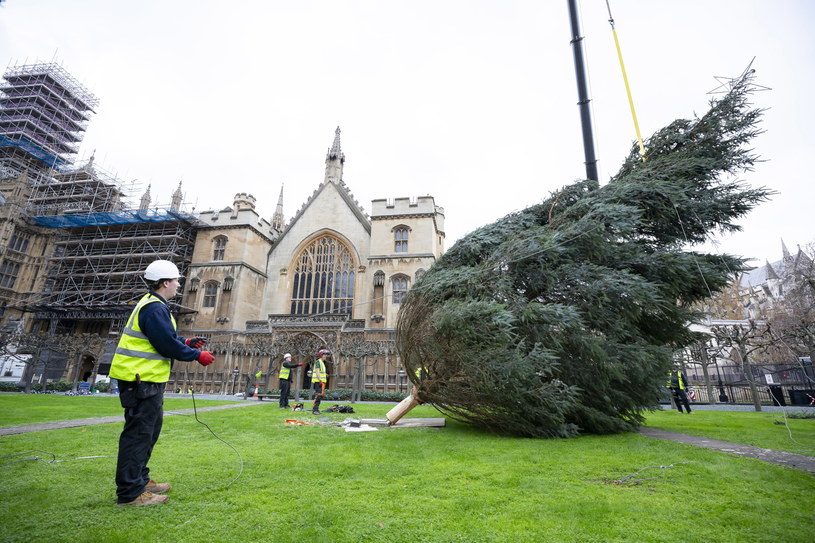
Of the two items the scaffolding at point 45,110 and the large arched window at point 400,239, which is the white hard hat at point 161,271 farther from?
the scaffolding at point 45,110

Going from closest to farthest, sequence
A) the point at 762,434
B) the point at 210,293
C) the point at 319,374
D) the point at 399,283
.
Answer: the point at 762,434 → the point at 319,374 → the point at 399,283 → the point at 210,293

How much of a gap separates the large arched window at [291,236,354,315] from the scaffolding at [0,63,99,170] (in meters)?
31.0

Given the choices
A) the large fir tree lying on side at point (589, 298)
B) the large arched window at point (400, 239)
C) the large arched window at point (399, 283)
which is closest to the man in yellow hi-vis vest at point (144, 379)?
the large fir tree lying on side at point (589, 298)

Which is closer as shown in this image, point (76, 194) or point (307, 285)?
point (307, 285)

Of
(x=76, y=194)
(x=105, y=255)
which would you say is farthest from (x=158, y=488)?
(x=76, y=194)

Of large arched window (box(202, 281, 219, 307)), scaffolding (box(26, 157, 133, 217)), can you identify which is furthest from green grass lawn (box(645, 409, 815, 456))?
scaffolding (box(26, 157, 133, 217))

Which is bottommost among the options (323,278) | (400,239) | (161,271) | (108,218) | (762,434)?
(762,434)

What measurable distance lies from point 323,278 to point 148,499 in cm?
2709

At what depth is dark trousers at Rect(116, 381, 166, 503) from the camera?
10.8 ft

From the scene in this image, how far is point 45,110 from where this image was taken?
41375mm

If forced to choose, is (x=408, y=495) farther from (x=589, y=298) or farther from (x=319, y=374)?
(x=319, y=374)

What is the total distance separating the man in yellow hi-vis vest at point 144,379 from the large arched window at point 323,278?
24.9 metres

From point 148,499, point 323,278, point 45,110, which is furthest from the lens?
point 45,110

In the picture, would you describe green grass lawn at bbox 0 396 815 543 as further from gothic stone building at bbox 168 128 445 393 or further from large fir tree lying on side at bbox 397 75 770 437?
gothic stone building at bbox 168 128 445 393
